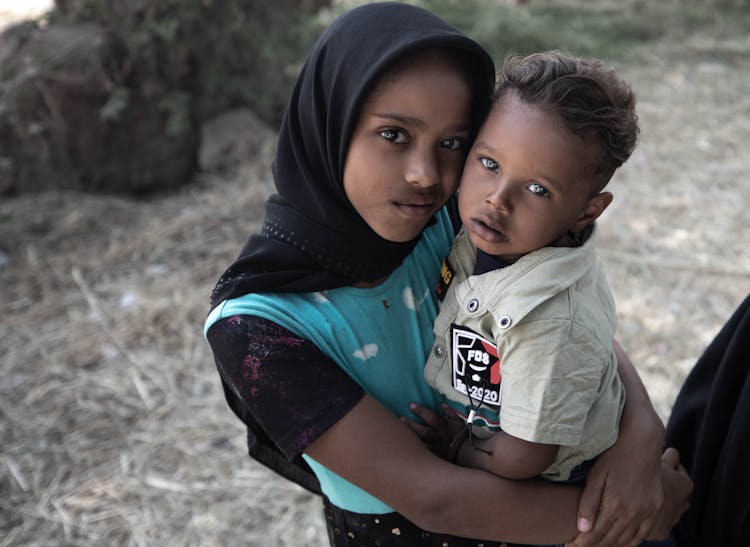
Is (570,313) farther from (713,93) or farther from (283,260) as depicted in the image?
(713,93)

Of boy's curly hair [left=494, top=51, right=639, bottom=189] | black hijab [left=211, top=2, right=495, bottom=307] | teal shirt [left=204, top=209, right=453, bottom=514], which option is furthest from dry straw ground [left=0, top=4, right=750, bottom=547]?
boy's curly hair [left=494, top=51, right=639, bottom=189]

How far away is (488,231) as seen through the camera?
1365mm

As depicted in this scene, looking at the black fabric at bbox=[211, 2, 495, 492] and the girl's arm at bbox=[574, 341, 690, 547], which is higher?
the black fabric at bbox=[211, 2, 495, 492]

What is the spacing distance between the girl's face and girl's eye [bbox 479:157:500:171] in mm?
59

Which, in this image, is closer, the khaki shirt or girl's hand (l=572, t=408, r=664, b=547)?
the khaki shirt

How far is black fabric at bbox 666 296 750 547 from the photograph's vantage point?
1494 millimetres

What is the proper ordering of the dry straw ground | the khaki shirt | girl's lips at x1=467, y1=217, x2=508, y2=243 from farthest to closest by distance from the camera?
the dry straw ground, girl's lips at x1=467, y1=217, x2=508, y2=243, the khaki shirt

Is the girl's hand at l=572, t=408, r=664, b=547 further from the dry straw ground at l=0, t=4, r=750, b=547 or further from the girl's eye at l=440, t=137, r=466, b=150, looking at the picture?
the dry straw ground at l=0, t=4, r=750, b=547

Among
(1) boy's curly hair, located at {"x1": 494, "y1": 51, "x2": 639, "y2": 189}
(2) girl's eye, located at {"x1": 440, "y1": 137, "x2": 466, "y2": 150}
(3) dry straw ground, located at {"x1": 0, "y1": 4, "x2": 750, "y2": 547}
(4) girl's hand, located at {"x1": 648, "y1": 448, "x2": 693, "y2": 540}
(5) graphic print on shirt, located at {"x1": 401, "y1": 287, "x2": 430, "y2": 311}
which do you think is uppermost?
(1) boy's curly hair, located at {"x1": 494, "y1": 51, "x2": 639, "y2": 189}

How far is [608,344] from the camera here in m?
1.31

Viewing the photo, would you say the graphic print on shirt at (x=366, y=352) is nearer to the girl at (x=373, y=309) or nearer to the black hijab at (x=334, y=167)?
the girl at (x=373, y=309)

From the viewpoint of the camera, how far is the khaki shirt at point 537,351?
1256 millimetres

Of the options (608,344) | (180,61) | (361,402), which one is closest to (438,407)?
(361,402)

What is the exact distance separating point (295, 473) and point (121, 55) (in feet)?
12.5
